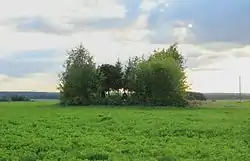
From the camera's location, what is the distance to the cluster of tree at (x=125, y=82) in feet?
243

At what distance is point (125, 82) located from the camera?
256 ft

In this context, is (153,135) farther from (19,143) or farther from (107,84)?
(107,84)

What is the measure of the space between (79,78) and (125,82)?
7.19 meters

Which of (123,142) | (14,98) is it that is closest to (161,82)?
(123,142)

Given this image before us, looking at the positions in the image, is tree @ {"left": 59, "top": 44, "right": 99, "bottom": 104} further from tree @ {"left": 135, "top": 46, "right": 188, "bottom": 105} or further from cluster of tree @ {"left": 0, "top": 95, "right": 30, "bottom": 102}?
cluster of tree @ {"left": 0, "top": 95, "right": 30, "bottom": 102}

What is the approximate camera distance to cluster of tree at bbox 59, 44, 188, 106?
2911 inches

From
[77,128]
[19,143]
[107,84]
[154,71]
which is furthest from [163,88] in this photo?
[19,143]

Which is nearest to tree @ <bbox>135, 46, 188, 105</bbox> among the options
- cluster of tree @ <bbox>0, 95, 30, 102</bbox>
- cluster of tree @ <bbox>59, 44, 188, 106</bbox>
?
cluster of tree @ <bbox>59, 44, 188, 106</bbox>

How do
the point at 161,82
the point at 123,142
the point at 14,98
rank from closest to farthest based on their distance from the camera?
the point at 123,142
the point at 161,82
the point at 14,98

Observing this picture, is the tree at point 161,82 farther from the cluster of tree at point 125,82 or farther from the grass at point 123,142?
the grass at point 123,142

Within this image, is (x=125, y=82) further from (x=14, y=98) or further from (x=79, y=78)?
(x=14, y=98)

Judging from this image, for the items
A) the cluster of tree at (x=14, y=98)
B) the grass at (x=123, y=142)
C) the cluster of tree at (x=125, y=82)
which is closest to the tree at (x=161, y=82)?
the cluster of tree at (x=125, y=82)

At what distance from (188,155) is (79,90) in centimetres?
5696

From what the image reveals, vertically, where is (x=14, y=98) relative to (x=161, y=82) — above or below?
below
